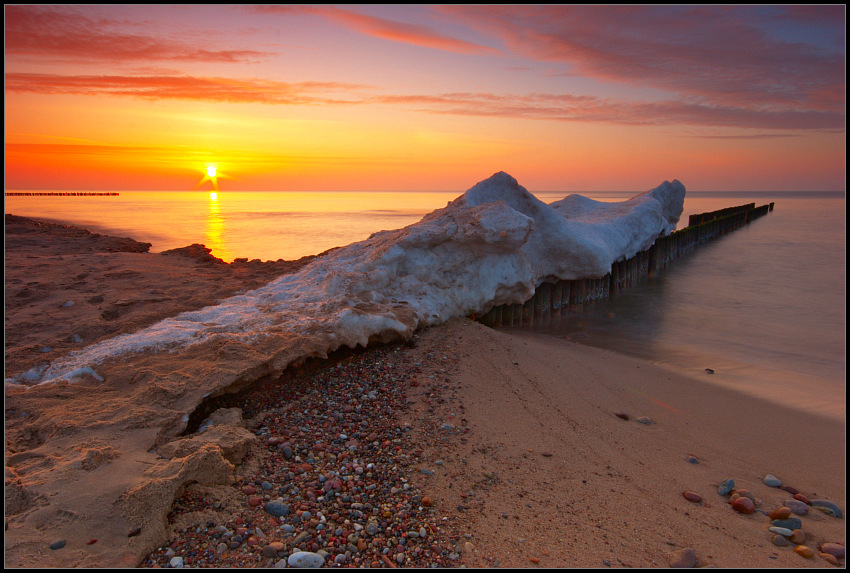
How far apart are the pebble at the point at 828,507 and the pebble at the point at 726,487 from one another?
0.76 metres

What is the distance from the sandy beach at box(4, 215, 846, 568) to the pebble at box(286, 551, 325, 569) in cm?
6

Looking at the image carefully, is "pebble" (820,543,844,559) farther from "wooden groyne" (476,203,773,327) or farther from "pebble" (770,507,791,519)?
"wooden groyne" (476,203,773,327)

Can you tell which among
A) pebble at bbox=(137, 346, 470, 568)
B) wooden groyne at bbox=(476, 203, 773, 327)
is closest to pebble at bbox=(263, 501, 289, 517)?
pebble at bbox=(137, 346, 470, 568)

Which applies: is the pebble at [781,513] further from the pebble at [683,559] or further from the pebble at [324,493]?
the pebble at [324,493]

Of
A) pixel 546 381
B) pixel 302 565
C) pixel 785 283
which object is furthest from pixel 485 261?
pixel 785 283

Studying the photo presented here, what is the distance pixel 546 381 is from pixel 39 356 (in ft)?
18.5

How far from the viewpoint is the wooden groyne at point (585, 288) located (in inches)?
356

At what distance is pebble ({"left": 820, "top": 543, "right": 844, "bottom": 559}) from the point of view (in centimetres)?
348

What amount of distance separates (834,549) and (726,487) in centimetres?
76

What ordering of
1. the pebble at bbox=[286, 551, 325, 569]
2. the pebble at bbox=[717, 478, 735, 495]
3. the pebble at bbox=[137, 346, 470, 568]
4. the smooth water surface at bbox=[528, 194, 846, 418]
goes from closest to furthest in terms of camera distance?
the pebble at bbox=[286, 551, 325, 569], the pebble at bbox=[137, 346, 470, 568], the pebble at bbox=[717, 478, 735, 495], the smooth water surface at bbox=[528, 194, 846, 418]

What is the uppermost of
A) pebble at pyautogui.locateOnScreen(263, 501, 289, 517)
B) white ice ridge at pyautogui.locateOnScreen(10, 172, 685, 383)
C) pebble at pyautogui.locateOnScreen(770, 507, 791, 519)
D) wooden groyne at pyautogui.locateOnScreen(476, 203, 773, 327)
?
white ice ridge at pyautogui.locateOnScreen(10, 172, 685, 383)

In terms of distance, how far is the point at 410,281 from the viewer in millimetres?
7168

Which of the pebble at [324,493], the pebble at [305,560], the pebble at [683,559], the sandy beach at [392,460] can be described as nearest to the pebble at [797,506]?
the sandy beach at [392,460]

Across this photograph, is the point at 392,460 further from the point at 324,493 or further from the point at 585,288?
the point at 585,288
